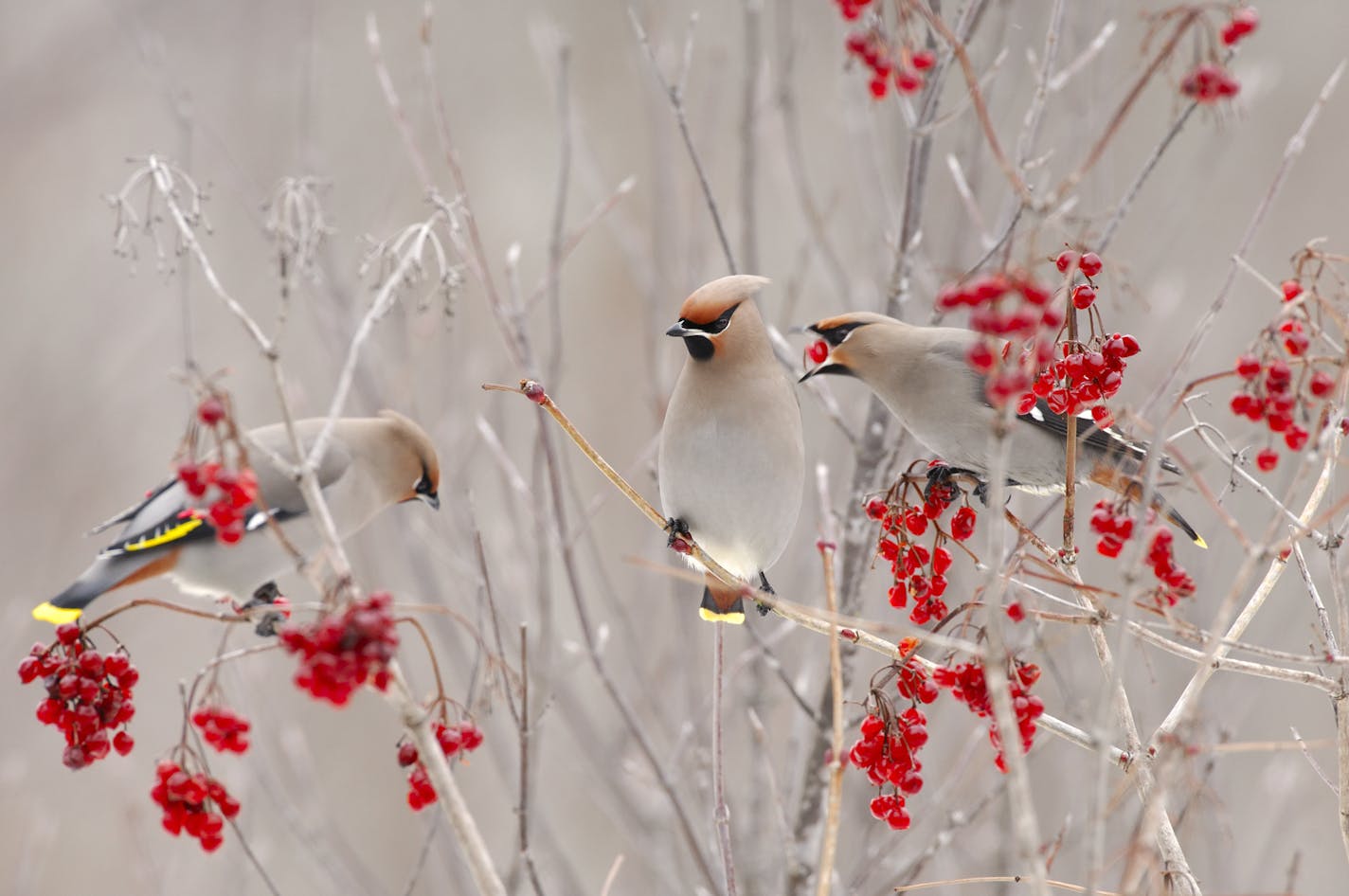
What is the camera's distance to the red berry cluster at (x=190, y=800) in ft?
6.06

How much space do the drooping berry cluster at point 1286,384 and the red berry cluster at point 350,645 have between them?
1.19 m

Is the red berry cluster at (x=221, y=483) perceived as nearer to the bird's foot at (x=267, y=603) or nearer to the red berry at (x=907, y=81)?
the bird's foot at (x=267, y=603)

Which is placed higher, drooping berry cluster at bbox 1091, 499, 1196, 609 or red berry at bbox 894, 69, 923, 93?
red berry at bbox 894, 69, 923, 93

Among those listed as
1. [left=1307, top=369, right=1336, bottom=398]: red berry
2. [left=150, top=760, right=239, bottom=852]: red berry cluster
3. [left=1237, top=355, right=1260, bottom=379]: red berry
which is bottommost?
[left=1307, top=369, right=1336, bottom=398]: red berry

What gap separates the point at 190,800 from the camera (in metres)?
1.86

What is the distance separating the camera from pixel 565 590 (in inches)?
306

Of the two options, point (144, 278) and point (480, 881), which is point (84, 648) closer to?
point (480, 881)

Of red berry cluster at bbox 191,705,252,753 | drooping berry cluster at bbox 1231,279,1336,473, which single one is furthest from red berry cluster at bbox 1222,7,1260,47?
red berry cluster at bbox 191,705,252,753

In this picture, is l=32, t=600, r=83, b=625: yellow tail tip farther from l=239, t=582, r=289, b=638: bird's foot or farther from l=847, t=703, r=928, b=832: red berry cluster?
l=847, t=703, r=928, b=832: red berry cluster

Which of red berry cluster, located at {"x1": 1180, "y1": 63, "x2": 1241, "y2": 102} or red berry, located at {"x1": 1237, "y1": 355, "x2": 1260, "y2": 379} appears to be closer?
red berry, located at {"x1": 1237, "y1": 355, "x2": 1260, "y2": 379}

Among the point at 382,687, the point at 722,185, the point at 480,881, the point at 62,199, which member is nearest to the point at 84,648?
the point at 382,687

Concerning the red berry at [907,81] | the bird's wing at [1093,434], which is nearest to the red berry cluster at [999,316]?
the red berry at [907,81]

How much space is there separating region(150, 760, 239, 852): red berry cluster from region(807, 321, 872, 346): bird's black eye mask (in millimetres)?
1693

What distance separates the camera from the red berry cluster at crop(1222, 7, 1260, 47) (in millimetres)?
2051
